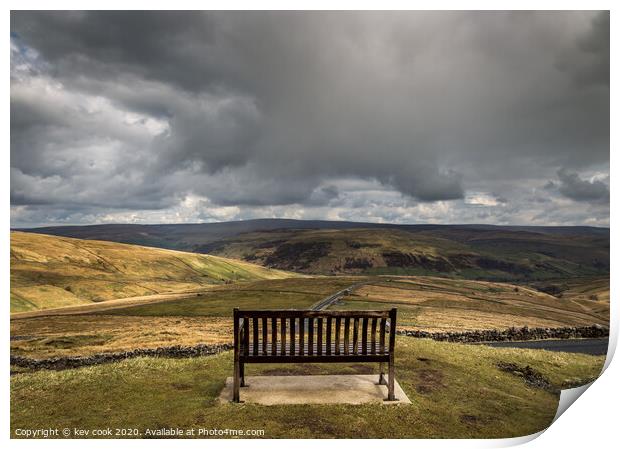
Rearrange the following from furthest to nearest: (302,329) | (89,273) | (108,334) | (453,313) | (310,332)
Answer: (89,273) < (453,313) < (108,334) < (302,329) < (310,332)

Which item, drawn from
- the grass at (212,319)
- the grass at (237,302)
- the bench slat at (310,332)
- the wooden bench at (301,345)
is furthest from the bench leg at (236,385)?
the grass at (237,302)

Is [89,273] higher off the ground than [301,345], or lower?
lower

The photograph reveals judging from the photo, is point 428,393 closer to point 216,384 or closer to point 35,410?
point 216,384

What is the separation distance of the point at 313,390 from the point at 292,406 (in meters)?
1.24

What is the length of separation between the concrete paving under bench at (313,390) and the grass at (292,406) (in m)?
0.36

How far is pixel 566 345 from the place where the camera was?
35.7 meters

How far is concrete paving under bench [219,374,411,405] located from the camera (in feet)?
36.4

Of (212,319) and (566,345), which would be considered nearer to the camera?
(566,345)

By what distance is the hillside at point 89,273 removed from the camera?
103750 mm

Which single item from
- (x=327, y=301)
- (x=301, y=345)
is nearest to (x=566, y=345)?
(x=301, y=345)

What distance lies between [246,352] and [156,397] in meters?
3.22

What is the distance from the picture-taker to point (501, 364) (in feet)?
53.2

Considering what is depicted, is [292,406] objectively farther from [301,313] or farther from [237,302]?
[237,302]

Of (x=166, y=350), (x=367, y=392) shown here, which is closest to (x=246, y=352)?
(x=367, y=392)
